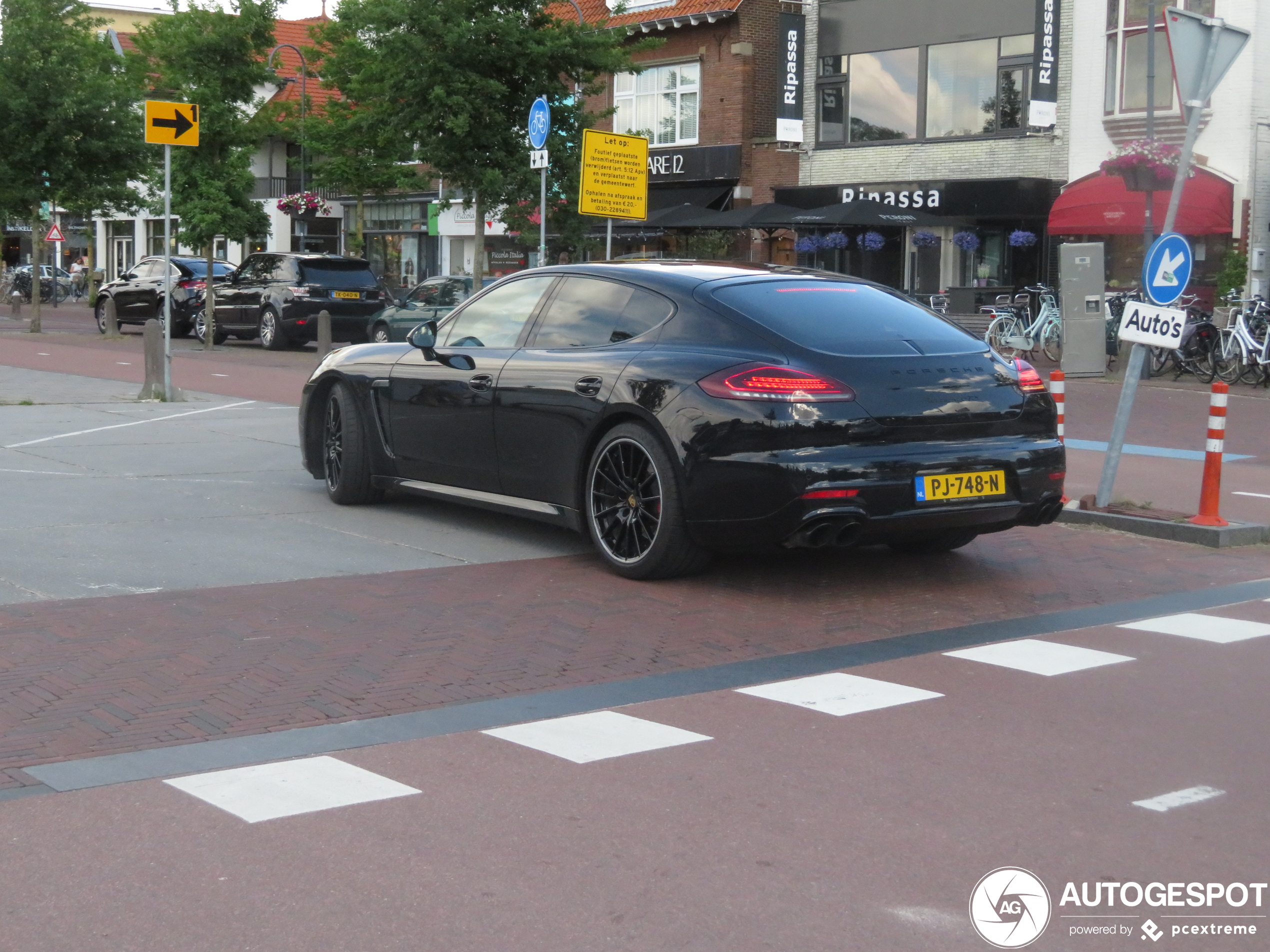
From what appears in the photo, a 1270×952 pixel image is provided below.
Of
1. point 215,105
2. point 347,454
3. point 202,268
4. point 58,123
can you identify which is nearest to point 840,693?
point 347,454

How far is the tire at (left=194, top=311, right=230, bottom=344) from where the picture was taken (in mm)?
30484

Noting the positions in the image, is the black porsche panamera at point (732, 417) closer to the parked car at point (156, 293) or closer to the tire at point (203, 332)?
the tire at point (203, 332)

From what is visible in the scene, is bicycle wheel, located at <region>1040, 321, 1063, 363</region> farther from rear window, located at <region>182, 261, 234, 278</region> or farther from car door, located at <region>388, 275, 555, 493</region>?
car door, located at <region>388, 275, 555, 493</region>

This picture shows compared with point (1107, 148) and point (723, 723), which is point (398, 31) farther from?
point (723, 723)

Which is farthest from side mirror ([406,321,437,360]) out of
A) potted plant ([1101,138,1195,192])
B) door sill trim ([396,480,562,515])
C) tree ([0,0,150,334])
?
tree ([0,0,150,334])

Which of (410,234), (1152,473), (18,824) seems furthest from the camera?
(410,234)

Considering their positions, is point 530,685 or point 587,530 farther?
point 587,530

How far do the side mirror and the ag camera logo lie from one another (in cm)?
565

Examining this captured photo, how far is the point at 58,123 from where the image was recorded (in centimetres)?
3175

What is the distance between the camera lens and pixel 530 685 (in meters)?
5.70

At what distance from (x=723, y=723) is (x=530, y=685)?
816mm

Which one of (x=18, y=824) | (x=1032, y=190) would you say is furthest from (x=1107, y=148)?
(x=18, y=824)

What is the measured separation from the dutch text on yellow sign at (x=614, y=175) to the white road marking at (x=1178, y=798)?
11635 mm

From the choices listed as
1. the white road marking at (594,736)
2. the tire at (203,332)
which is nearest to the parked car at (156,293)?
the tire at (203,332)
